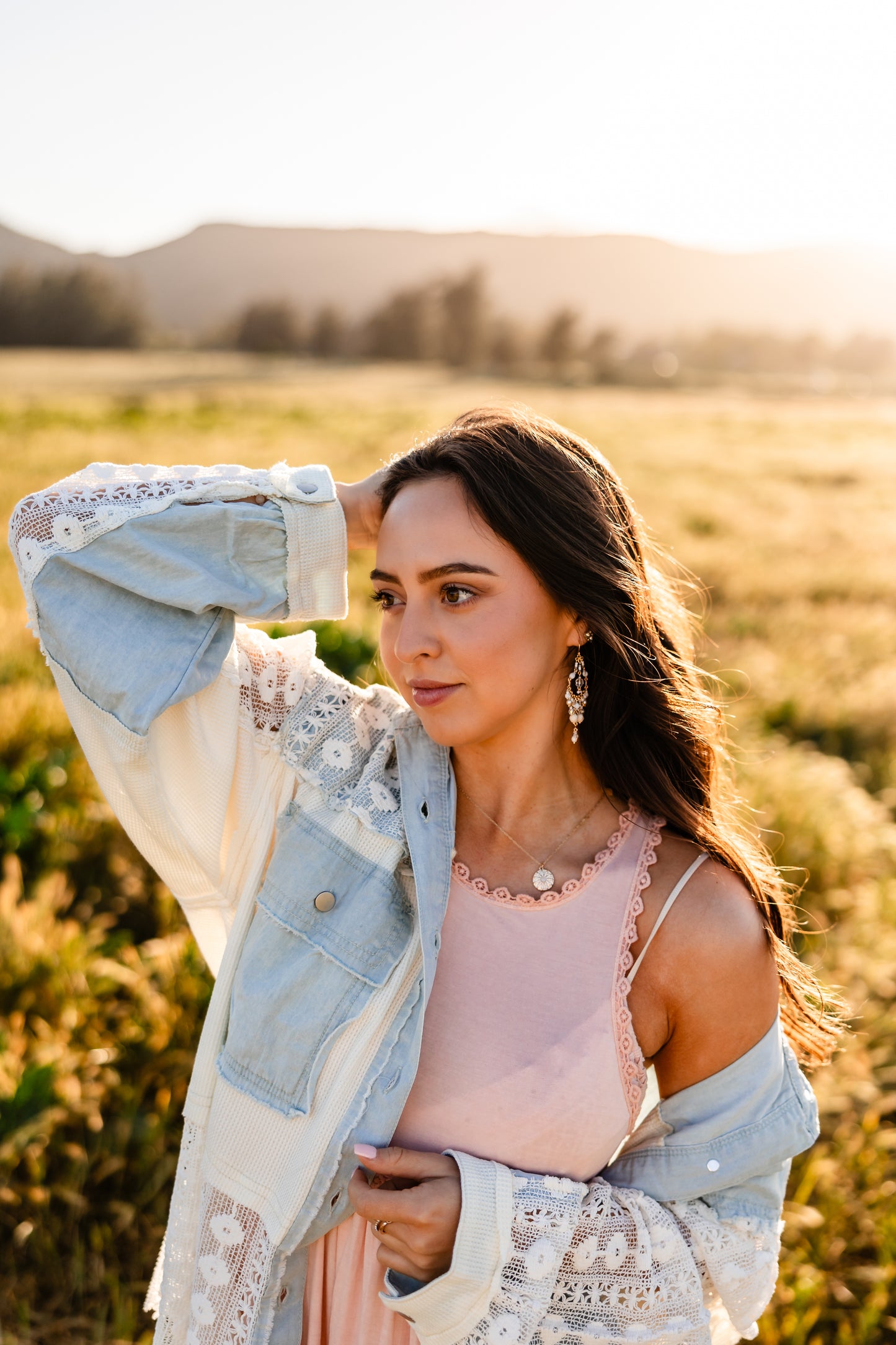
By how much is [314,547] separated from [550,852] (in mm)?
761

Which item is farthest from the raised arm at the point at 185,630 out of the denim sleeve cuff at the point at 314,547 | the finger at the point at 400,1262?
the finger at the point at 400,1262

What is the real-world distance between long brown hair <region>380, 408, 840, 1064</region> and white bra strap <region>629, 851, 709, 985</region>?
0.28 feet

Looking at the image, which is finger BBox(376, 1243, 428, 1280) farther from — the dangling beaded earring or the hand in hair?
the hand in hair

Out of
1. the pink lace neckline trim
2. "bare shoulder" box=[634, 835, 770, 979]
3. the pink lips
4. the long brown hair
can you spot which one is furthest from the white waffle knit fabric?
"bare shoulder" box=[634, 835, 770, 979]

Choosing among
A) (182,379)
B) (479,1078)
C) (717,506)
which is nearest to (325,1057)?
(479,1078)

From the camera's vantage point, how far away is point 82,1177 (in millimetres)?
3021

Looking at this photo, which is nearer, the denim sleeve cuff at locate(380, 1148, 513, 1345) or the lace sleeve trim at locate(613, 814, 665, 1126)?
the denim sleeve cuff at locate(380, 1148, 513, 1345)

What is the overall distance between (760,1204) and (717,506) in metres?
14.2

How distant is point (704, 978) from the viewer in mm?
1782

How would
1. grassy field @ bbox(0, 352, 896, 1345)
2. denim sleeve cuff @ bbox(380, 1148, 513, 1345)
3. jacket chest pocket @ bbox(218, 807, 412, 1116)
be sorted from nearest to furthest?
denim sleeve cuff @ bbox(380, 1148, 513, 1345), jacket chest pocket @ bbox(218, 807, 412, 1116), grassy field @ bbox(0, 352, 896, 1345)

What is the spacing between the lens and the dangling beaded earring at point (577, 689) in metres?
2.01

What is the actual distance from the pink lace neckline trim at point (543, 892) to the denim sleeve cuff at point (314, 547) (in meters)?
0.57

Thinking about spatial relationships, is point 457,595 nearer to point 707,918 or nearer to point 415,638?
point 415,638

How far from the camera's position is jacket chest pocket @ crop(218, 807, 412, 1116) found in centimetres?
175
